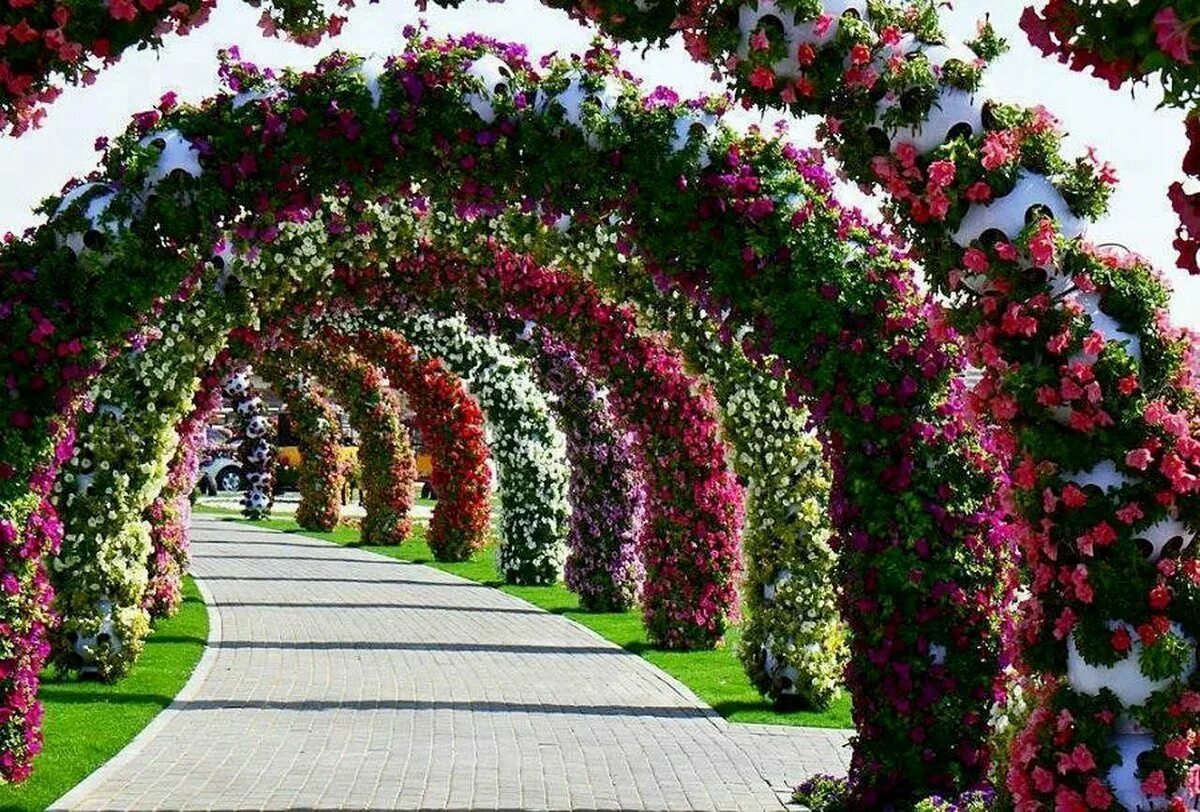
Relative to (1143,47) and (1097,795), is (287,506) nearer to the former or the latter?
(1097,795)

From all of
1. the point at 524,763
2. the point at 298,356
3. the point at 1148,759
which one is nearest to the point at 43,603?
the point at 524,763

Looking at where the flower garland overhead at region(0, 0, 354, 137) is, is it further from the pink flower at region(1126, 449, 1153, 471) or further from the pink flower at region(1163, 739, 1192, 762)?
the pink flower at region(1163, 739, 1192, 762)

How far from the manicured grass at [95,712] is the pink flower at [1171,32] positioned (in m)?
6.91

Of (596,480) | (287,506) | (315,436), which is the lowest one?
(596,480)

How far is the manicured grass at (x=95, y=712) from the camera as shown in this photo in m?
8.66

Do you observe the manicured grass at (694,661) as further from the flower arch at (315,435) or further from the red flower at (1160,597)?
the flower arch at (315,435)

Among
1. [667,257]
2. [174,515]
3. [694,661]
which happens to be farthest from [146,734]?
[694,661]

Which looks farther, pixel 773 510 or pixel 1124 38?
pixel 773 510

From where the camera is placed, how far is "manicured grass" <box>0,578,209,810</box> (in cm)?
866

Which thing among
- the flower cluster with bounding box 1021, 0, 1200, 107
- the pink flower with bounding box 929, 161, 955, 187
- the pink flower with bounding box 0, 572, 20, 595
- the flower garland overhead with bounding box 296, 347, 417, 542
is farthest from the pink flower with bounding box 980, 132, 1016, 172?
the flower garland overhead with bounding box 296, 347, 417, 542

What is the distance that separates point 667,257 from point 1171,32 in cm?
533

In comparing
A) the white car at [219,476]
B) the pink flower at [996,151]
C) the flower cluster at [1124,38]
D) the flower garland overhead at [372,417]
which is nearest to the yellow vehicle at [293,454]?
the white car at [219,476]

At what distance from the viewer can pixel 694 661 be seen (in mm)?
14164

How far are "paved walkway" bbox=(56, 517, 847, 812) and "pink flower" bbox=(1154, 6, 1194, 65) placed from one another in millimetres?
6109
